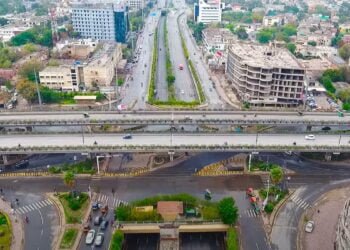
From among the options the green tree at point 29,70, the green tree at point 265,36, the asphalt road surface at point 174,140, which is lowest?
the asphalt road surface at point 174,140

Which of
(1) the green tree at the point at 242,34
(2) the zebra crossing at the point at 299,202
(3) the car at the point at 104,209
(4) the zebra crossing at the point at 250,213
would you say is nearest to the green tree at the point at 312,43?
(1) the green tree at the point at 242,34

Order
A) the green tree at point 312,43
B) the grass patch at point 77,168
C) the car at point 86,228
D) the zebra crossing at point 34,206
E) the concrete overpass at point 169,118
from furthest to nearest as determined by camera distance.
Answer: the green tree at point 312,43 → the concrete overpass at point 169,118 → the grass patch at point 77,168 → the zebra crossing at point 34,206 → the car at point 86,228

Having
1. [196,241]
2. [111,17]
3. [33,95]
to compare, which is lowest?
[196,241]

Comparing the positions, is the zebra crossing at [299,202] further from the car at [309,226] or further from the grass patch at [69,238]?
the grass patch at [69,238]

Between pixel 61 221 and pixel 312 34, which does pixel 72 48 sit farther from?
pixel 312 34

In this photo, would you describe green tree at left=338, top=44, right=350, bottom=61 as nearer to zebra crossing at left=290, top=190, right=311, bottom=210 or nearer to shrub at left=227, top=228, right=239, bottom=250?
zebra crossing at left=290, top=190, right=311, bottom=210

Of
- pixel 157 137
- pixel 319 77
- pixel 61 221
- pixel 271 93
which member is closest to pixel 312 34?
pixel 319 77

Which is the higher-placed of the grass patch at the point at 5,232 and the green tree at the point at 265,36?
the green tree at the point at 265,36
